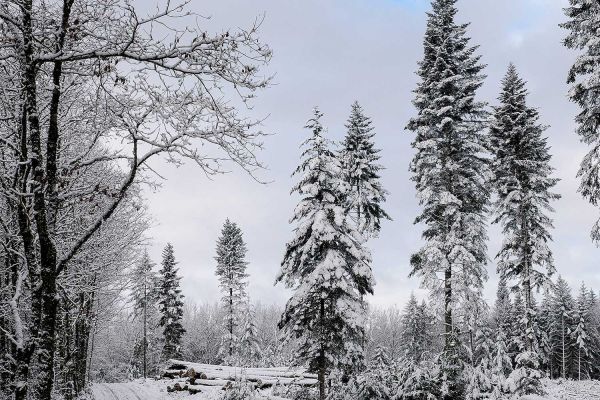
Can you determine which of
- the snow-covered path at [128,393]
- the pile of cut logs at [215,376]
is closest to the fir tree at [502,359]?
the pile of cut logs at [215,376]

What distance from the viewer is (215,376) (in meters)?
25.6

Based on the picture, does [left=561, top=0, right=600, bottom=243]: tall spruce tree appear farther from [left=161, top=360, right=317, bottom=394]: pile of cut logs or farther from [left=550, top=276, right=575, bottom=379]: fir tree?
[left=550, top=276, right=575, bottom=379]: fir tree

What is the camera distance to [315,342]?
53.7 feet

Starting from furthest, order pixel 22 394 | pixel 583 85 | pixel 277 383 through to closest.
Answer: pixel 277 383
pixel 583 85
pixel 22 394

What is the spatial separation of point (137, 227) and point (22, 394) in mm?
15205

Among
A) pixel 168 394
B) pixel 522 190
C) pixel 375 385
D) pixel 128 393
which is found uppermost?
pixel 522 190

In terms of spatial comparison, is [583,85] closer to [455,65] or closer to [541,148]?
[455,65]

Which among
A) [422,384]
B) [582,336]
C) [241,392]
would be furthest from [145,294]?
[582,336]

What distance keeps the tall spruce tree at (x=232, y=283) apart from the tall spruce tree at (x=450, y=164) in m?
26.9

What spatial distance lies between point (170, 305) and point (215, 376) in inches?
908

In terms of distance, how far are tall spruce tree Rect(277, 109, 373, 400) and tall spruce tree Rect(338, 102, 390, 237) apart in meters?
8.78

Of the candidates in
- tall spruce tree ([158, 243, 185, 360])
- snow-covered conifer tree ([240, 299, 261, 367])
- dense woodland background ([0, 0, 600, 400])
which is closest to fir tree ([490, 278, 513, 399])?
dense woodland background ([0, 0, 600, 400])

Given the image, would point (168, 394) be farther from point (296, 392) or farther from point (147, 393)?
point (296, 392)

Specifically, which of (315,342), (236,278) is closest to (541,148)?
(315,342)
